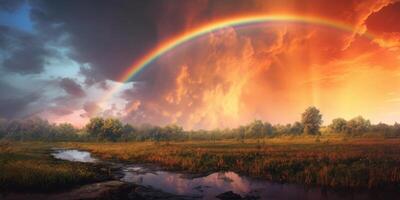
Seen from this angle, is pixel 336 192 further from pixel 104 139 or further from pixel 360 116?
pixel 360 116

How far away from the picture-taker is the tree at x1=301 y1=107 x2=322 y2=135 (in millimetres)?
162250

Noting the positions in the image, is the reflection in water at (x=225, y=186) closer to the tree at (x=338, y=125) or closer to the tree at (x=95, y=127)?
the tree at (x=338, y=125)

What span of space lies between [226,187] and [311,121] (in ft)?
482

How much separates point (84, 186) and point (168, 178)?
11.3 metres

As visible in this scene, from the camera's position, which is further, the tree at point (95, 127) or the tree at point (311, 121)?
the tree at point (95, 127)

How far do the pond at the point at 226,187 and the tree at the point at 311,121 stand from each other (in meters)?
134

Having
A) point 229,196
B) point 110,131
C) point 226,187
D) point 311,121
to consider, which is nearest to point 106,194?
point 229,196

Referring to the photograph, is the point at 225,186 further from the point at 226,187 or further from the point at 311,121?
the point at 311,121

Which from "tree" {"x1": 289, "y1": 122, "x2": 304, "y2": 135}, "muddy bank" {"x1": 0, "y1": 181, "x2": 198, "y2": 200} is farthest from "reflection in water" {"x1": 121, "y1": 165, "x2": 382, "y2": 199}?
"tree" {"x1": 289, "y1": 122, "x2": 304, "y2": 135}

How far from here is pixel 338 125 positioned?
507 ft

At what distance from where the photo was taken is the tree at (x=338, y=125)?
15138 cm

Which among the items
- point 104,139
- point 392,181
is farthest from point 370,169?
point 104,139

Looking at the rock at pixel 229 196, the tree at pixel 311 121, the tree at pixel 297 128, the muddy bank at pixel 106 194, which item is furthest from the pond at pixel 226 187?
the tree at pixel 297 128

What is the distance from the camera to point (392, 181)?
29.2m
